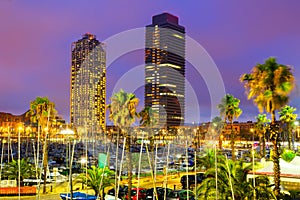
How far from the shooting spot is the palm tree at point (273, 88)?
22.1 meters

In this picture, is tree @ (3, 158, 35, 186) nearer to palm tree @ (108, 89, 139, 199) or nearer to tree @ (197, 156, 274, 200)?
palm tree @ (108, 89, 139, 199)

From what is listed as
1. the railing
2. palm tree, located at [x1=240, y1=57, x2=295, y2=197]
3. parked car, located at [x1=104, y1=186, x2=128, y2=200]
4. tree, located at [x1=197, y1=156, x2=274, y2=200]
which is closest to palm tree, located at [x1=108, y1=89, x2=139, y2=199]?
parked car, located at [x1=104, y1=186, x2=128, y2=200]

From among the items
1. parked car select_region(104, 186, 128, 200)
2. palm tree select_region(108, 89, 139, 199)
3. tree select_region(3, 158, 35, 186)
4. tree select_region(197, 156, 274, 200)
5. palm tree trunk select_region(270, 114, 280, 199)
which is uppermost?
palm tree select_region(108, 89, 139, 199)

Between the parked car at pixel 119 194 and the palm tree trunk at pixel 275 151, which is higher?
the palm tree trunk at pixel 275 151

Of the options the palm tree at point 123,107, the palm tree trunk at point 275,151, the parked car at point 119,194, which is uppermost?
the palm tree at point 123,107

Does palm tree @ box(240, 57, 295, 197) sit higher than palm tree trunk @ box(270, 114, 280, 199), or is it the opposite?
palm tree @ box(240, 57, 295, 197)

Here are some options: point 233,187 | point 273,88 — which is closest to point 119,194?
point 233,187

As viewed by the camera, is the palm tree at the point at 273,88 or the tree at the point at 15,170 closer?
the palm tree at the point at 273,88

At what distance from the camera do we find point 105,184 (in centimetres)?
2427

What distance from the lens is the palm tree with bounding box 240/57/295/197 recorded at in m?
22.1

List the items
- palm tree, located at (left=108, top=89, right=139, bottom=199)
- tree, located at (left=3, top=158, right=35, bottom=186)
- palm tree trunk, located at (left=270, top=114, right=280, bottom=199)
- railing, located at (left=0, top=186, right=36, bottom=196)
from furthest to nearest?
A: tree, located at (left=3, top=158, right=35, bottom=186) → palm tree, located at (left=108, top=89, right=139, bottom=199) → railing, located at (left=0, top=186, right=36, bottom=196) → palm tree trunk, located at (left=270, top=114, right=280, bottom=199)

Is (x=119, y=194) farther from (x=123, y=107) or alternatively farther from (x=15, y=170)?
(x=15, y=170)

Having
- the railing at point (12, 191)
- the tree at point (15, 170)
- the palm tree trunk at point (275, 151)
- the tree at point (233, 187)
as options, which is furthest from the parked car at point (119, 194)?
the palm tree trunk at point (275, 151)

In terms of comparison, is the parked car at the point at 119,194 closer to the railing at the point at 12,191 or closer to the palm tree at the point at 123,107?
the palm tree at the point at 123,107
